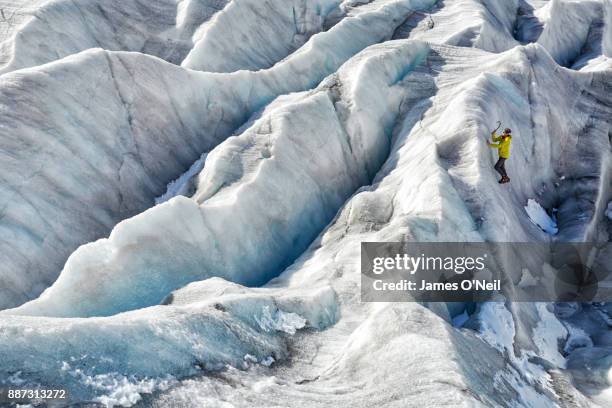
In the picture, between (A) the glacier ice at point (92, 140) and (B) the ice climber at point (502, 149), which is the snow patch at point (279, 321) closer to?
(A) the glacier ice at point (92, 140)

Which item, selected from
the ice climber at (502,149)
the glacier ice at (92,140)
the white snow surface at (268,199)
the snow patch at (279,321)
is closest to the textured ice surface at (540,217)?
the white snow surface at (268,199)

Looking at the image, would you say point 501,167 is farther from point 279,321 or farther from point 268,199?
point 279,321

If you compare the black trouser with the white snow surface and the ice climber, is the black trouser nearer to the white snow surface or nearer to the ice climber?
the ice climber

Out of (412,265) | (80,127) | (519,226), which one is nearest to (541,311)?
(519,226)

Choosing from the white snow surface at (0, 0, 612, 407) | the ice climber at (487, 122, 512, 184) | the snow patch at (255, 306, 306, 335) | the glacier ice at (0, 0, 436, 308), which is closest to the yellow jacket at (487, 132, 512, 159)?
the ice climber at (487, 122, 512, 184)

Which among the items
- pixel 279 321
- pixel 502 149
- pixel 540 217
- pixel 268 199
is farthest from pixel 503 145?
pixel 279 321

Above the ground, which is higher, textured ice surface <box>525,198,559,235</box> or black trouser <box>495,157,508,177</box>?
black trouser <box>495,157,508,177</box>

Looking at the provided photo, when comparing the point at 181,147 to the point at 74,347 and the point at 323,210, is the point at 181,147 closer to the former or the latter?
the point at 323,210
